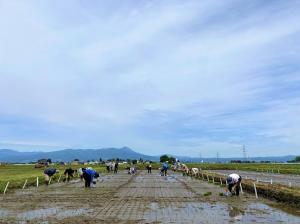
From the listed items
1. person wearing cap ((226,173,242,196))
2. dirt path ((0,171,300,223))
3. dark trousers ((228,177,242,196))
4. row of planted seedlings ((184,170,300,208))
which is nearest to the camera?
dirt path ((0,171,300,223))

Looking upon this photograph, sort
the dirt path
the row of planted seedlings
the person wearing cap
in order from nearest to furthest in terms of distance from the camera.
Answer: the dirt path
the row of planted seedlings
the person wearing cap

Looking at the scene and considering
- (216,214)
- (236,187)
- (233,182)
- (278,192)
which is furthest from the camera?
(236,187)

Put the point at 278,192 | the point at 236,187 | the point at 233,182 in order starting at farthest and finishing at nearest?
the point at 236,187 < the point at 233,182 < the point at 278,192

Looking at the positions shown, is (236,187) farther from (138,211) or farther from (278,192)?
(138,211)

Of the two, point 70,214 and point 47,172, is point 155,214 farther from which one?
point 47,172

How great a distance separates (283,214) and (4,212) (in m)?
8.90

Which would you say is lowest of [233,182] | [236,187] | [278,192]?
[278,192]

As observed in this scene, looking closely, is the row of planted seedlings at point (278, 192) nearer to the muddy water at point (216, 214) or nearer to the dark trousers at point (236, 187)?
the dark trousers at point (236, 187)

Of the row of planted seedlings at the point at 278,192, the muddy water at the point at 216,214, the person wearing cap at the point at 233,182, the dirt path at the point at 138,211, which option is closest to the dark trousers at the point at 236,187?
the person wearing cap at the point at 233,182

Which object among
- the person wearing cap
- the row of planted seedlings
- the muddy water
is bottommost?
the muddy water

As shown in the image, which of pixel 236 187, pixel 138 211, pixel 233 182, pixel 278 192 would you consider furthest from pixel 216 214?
pixel 236 187

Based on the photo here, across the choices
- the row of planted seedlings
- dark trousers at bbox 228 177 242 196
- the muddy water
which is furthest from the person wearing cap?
the muddy water

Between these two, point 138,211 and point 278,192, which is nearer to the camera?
point 138,211

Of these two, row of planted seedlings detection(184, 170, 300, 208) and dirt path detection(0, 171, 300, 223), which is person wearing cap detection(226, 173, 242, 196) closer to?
row of planted seedlings detection(184, 170, 300, 208)
